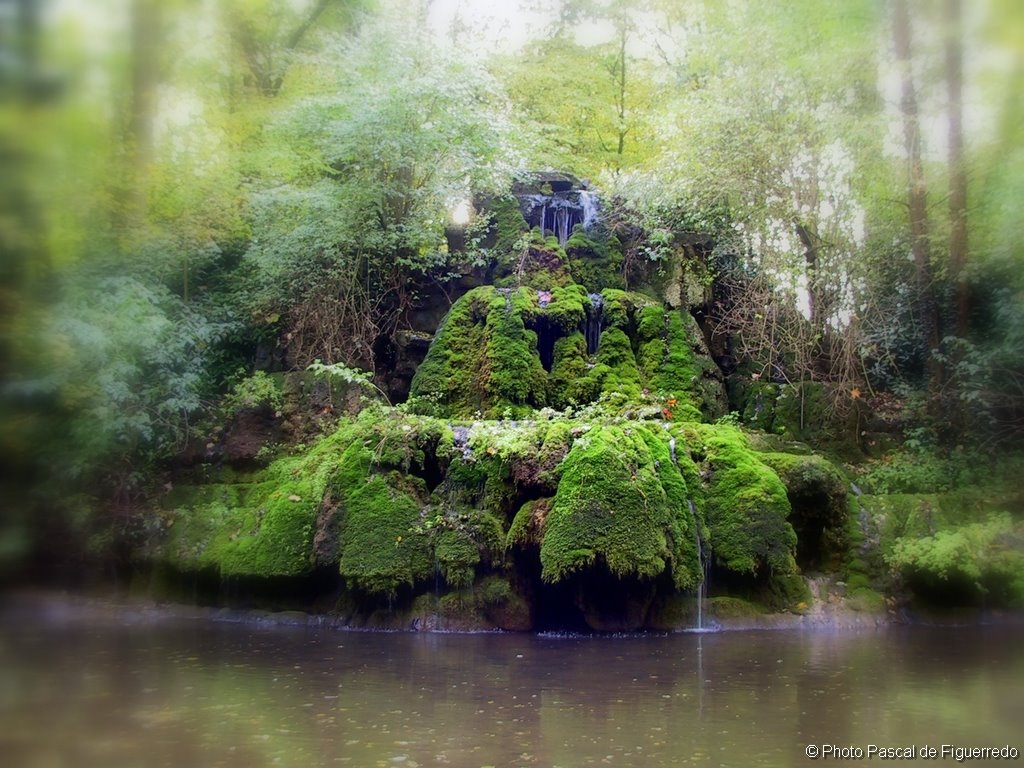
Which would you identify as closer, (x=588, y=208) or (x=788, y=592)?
(x=788, y=592)

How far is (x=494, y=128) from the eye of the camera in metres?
13.2

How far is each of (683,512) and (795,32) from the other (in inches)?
306

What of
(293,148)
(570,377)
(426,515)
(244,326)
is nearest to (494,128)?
(293,148)

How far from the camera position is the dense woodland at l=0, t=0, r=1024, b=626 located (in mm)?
8805

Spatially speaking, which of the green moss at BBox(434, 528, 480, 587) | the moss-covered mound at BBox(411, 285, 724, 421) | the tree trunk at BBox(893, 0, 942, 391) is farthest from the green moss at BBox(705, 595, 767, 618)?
the tree trunk at BBox(893, 0, 942, 391)

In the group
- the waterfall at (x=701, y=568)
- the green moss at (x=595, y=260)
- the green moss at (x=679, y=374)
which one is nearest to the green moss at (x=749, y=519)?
the waterfall at (x=701, y=568)

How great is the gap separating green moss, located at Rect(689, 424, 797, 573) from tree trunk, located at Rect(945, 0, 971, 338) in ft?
11.8

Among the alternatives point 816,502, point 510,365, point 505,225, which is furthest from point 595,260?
point 816,502

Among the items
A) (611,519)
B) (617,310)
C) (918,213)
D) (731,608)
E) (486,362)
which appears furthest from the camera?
(617,310)

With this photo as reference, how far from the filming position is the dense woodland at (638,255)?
28.9ft

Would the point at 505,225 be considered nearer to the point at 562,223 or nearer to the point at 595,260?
the point at 562,223

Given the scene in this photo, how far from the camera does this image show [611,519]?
26.6ft

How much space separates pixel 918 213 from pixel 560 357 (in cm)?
544

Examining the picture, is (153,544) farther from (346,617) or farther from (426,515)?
(426,515)
